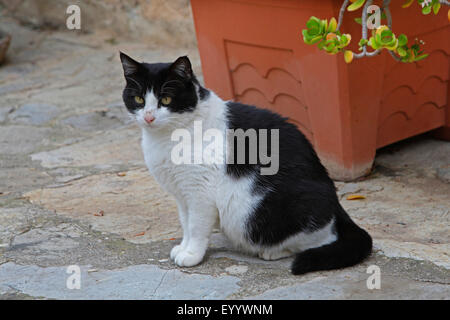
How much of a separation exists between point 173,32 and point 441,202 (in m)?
3.24

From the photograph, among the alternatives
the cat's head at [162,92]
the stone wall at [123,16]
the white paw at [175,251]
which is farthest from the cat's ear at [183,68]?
the stone wall at [123,16]

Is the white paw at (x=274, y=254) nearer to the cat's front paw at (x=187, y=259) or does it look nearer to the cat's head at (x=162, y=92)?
the cat's front paw at (x=187, y=259)

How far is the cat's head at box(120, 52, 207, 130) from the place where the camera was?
2078 mm

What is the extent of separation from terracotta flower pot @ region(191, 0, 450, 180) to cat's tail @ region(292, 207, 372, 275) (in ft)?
2.70

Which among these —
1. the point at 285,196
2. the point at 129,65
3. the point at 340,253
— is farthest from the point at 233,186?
the point at 129,65

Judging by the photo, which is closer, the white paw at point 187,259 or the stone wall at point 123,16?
the white paw at point 187,259

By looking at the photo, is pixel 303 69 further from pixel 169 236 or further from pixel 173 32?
pixel 173 32

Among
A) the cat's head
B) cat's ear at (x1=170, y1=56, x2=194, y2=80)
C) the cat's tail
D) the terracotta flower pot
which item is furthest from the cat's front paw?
the terracotta flower pot

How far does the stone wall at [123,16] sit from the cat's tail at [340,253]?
3.40 meters

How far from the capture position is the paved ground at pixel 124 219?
195 cm

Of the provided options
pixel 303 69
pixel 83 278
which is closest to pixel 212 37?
pixel 303 69

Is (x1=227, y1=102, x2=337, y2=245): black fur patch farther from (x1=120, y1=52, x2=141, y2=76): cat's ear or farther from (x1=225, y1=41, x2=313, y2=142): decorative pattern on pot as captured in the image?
→ (x1=225, y1=41, x2=313, y2=142): decorative pattern on pot

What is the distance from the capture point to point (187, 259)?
2.12m

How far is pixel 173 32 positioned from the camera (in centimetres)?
535
